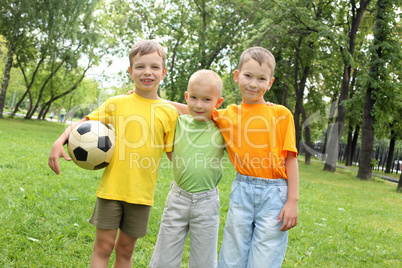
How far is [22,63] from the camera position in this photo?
2953 centimetres

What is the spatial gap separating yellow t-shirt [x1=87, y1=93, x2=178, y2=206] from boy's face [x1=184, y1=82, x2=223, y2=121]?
0.20 metres

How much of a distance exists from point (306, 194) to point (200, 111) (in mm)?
7441

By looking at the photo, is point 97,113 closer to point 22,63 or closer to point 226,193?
point 226,193

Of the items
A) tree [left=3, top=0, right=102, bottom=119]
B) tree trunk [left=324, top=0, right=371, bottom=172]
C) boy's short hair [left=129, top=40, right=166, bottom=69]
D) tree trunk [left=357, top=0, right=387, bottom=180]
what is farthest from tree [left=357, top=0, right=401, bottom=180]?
tree [left=3, top=0, right=102, bottom=119]

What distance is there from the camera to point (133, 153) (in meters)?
2.62

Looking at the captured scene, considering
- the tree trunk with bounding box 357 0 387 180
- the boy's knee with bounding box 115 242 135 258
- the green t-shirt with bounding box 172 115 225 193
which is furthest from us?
the tree trunk with bounding box 357 0 387 180

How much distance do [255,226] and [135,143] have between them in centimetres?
112

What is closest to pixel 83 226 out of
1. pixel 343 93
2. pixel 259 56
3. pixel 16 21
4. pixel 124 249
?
pixel 124 249

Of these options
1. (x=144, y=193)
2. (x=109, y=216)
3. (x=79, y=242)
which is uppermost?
(x=144, y=193)

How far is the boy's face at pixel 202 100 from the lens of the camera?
2666 millimetres

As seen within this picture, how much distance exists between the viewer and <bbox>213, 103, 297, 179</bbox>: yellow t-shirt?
2.52 m

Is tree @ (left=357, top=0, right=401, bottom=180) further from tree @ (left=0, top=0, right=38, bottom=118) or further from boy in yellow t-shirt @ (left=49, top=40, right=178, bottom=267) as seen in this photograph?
tree @ (left=0, top=0, right=38, bottom=118)

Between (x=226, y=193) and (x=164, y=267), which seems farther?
(x=226, y=193)

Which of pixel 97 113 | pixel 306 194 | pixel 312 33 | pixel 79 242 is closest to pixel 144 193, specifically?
pixel 97 113
